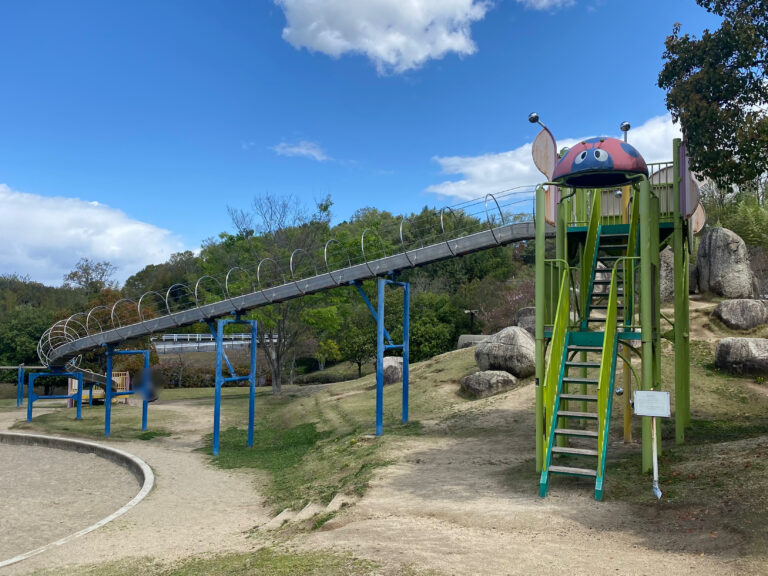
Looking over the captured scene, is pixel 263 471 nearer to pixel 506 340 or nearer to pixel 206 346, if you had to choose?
pixel 506 340

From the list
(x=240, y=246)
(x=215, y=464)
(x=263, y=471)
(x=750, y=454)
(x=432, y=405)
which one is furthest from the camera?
(x=240, y=246)

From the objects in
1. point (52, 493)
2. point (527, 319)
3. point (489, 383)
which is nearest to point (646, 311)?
point (489, 383)

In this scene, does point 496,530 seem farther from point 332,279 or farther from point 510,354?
point 510,354

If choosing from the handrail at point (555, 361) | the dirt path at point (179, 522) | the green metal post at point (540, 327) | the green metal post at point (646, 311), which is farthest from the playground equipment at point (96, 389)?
the green metal post at point (646, 311)

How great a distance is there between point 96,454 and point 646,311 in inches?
590

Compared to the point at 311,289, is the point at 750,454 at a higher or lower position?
lower

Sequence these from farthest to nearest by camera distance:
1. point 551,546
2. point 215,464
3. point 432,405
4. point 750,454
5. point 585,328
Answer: point 432,405 → point 215,464 → point 585,328 → point 750,454 → point 551,546

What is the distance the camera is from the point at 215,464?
15.3 m

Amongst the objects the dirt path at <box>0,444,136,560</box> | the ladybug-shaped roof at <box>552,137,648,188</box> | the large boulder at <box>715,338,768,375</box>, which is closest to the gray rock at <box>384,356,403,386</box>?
the dirt path at <box>0,444,136,560</box>

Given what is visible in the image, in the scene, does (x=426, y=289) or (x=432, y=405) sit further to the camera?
(x=426, y=289)

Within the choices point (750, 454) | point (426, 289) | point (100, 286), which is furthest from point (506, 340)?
point (100, 286)

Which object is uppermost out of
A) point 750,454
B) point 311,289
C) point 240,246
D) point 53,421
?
point 240,246

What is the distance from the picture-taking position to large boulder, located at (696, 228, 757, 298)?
21.9 meters

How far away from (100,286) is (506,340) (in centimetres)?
5243
